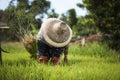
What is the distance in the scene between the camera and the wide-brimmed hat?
793 centimetres

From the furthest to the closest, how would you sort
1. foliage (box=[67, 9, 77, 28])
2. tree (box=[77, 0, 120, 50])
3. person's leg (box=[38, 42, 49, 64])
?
1. foliage (box=[67, 9, 77, 28])
2. tree (box=[77, 0, 120, 50])
3. person's leg (box=[38, 42, 49, 64])

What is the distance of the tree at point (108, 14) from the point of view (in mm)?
12637

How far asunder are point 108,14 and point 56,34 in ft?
16.8

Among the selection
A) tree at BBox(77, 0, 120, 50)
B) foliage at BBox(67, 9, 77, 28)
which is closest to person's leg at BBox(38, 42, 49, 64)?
tree at BBox(77, 0, 120, 50)

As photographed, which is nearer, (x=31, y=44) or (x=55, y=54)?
(x=55, y=54)

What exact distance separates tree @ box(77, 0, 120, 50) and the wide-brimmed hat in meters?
4.84

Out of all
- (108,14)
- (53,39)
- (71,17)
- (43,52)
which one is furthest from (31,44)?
(71,17)

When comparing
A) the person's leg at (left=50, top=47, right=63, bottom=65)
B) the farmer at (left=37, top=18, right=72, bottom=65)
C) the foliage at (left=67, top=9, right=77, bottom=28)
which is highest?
the farmer at (left=37, top=18, right=72, bottom=65)

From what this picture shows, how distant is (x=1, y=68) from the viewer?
643cm

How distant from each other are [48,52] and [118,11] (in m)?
5.13

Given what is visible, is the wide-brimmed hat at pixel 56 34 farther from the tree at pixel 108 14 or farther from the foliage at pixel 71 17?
the foliage at pixel 71 17

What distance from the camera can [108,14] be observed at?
41.6ft

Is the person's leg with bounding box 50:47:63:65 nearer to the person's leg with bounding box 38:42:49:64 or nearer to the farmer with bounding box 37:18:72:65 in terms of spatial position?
the farmer with bounding box 37:18:72:65

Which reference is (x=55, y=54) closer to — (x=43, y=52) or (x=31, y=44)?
(x=43, y=52)
